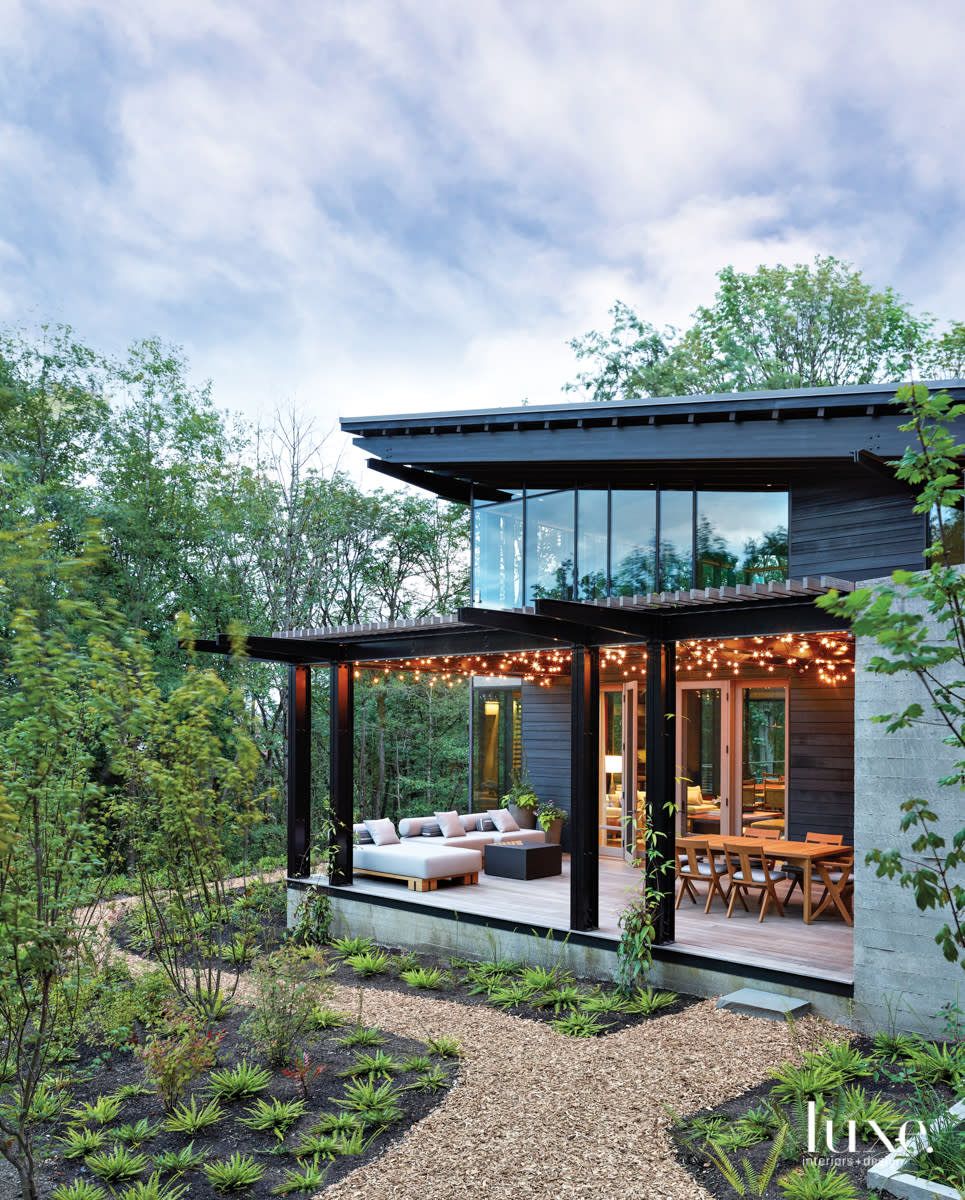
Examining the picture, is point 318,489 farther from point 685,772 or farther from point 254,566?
point 685,772

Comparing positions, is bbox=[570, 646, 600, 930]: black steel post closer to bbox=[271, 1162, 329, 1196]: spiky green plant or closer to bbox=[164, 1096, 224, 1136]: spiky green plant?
bbox=[164, 1096, 224, 1136]: spiky green plant

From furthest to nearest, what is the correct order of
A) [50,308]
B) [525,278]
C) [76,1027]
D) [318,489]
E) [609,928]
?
[525,278] < [318,489] < [50,308] < [609,928] < [76,1027]

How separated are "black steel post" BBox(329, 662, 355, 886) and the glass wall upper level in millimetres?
2761

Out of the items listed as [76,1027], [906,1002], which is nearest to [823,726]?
[906,1002]

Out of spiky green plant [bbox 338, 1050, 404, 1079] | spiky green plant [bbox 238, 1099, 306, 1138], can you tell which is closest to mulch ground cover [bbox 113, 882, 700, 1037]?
spiky green plant [bbox 338, 1050, 404, 1079]

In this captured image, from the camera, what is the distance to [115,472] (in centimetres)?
1855

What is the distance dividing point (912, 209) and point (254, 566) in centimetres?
1932

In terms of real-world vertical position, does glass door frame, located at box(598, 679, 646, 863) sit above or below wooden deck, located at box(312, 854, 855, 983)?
above

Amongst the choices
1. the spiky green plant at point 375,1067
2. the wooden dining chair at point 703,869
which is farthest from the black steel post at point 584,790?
the spiky green plant at point 375,1067

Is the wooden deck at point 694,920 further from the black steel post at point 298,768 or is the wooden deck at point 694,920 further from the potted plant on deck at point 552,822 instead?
the potted plant on deck at point 552,822

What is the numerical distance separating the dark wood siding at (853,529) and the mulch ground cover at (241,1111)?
21.0 feet

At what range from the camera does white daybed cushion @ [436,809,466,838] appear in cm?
1249

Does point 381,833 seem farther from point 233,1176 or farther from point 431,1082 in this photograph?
point 233,1176

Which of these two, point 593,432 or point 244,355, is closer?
point 593,432
